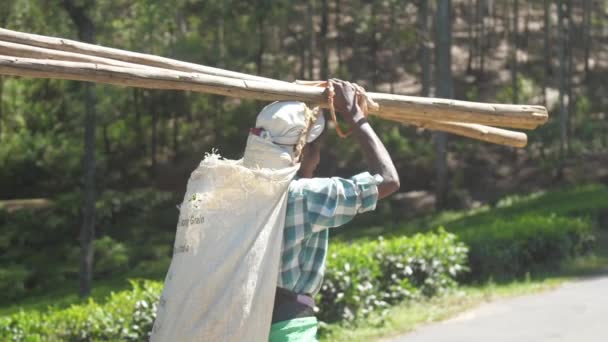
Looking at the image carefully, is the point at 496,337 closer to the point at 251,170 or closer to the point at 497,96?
the point at 251,170

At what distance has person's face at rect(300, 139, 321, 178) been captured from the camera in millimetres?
4098

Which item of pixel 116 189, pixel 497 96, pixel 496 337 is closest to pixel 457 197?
pixel 497 96

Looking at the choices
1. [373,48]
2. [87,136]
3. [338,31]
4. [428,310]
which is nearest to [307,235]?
[428,310]

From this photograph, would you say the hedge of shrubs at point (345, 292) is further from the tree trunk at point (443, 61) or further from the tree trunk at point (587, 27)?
the tree trunk at point (587, 27)

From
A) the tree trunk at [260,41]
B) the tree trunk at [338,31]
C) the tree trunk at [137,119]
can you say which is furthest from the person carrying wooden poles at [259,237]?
the tree trunk at [338,31]

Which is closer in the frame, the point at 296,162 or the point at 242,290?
the point at 242,290

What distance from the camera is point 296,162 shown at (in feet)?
12.9

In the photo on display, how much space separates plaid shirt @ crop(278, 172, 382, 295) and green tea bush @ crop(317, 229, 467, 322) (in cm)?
504

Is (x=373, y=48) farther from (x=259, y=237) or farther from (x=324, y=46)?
(x=259, y=237)

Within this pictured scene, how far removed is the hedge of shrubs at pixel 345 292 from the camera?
8.27 m

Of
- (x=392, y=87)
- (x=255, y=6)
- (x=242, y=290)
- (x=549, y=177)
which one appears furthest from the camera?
(x=392, y=87)

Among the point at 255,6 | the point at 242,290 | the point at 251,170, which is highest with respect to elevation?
the point at 255,6

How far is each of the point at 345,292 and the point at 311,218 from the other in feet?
17.3

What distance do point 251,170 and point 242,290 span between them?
49 cm
